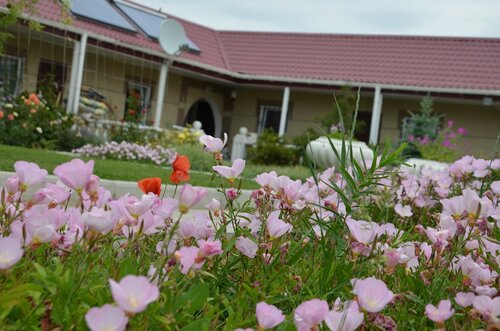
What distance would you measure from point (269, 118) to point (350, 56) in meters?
3.43

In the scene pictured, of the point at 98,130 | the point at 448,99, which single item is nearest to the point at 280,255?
the point at 98,130

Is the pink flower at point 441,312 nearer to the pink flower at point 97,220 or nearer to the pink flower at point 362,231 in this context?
the pink flower at point 362,231

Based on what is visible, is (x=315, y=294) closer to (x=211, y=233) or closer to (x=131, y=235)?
(x=211, y=233)

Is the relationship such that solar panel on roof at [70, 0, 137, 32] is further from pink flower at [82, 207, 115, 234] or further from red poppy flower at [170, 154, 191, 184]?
pink flower at [82, 207, 115, 234]

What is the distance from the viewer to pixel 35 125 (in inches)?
519

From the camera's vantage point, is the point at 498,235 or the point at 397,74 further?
the point at 397,74

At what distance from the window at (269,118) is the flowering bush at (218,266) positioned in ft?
68.9

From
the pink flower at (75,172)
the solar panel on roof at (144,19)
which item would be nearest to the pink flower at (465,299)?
the pink flower at (75,172)

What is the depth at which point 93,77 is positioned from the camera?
18766 mm

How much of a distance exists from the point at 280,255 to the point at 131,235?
0.69 m

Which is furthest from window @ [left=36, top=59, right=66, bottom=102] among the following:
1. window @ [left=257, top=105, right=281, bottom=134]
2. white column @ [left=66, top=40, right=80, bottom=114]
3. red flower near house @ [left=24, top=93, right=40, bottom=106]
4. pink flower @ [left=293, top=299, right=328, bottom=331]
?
pink flower @ [left=293, top=299, right=328, bottom=331]

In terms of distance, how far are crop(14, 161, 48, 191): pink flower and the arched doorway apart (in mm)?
21858

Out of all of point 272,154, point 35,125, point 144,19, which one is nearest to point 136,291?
point 35,125

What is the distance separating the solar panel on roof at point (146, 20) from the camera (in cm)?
2001
